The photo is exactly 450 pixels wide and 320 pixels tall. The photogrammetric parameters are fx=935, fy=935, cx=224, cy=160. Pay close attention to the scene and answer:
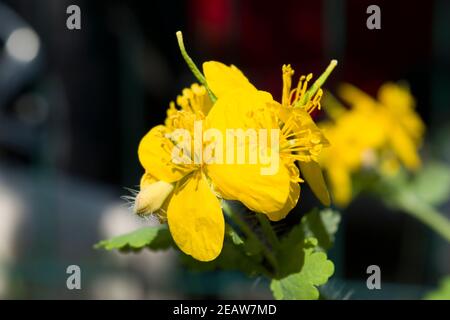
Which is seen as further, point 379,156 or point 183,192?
point 379,156

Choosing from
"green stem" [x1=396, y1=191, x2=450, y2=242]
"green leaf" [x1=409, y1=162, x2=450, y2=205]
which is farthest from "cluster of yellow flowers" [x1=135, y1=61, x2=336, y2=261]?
"green leaf" [x1=409, y1=162, x2=450, y2=205]

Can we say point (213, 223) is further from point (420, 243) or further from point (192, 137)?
point (420, 243)

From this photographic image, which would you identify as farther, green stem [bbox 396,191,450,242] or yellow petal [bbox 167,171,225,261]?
green stem [bbox 396,191,450,242]

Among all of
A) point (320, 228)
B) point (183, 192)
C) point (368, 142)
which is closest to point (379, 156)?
point (368, 142)

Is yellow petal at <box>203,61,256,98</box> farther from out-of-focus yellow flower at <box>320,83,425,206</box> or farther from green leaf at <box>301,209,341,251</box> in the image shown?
out-of-focus yellow flower at <box>320,83,425,206</box>

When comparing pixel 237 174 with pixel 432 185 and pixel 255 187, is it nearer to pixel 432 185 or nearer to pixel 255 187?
pixel 255 187

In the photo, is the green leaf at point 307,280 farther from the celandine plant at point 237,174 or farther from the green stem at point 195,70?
the green stem at point 195,70

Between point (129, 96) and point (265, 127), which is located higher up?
point (129, 96)

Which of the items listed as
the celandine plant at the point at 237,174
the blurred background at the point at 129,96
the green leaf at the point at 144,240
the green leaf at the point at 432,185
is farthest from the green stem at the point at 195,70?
the blurred background at the point at 129,96
